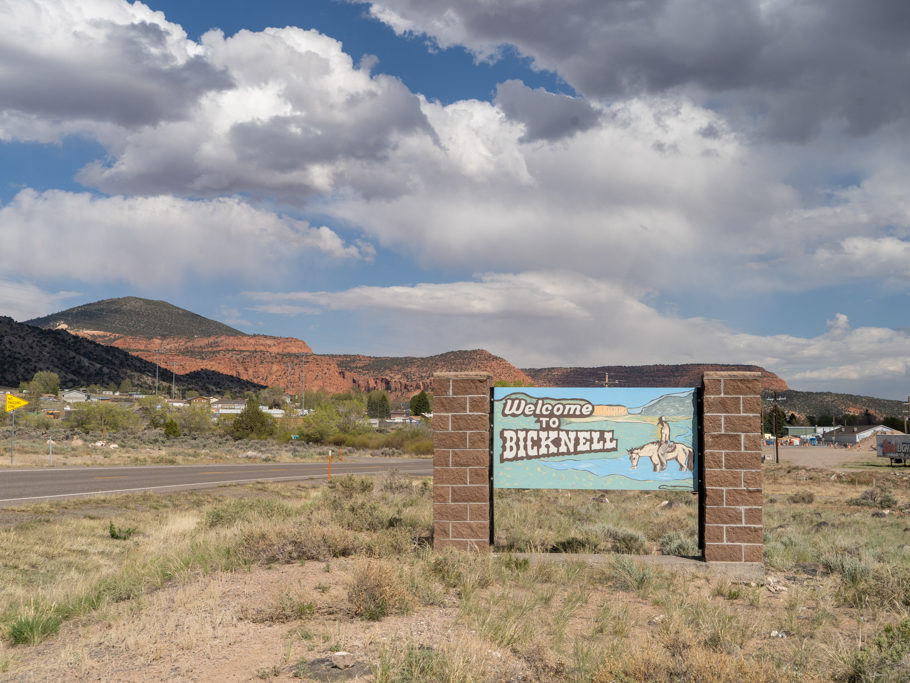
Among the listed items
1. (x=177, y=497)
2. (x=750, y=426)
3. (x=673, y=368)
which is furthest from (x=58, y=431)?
(x=673, y=368)

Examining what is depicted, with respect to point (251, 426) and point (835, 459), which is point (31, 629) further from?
point (835, 459)

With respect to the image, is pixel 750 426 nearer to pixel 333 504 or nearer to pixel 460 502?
pixel 460 502

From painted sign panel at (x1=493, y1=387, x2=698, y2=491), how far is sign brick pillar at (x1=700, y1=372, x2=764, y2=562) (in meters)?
0.43

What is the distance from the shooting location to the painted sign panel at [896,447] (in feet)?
285

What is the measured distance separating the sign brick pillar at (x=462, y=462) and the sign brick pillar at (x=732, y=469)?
3.35 metres

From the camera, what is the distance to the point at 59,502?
21484mm

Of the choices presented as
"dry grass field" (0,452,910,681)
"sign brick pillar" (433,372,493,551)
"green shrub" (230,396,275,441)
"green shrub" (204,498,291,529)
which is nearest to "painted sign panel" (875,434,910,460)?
"green shrub" (230,396,275,441)

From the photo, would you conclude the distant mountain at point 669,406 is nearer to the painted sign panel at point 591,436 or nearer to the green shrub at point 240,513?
the painted sign panel at point 591,436

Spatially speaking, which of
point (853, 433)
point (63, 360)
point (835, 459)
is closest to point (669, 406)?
point (835, 459)

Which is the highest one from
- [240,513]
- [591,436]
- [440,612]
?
[591,436]

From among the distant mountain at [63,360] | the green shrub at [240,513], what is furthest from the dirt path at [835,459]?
the distant mountain at [63,360]

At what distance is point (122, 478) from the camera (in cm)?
2958

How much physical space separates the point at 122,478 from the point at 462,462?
23.9m

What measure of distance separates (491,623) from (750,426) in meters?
5.68
